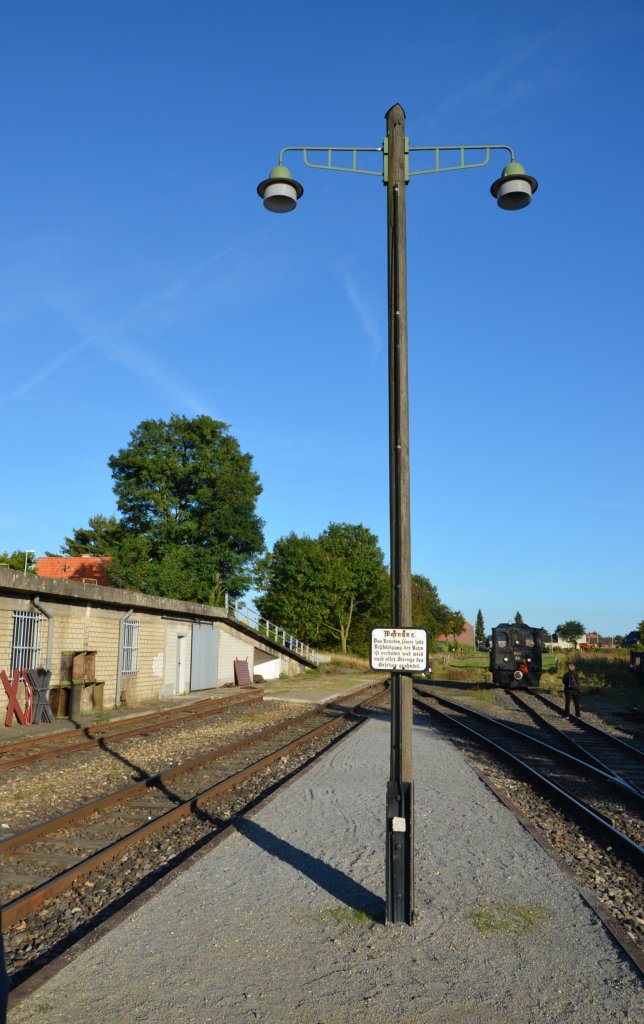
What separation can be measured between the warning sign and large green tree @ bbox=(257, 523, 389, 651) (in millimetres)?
60396

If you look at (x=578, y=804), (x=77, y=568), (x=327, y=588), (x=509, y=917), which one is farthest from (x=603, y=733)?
(x=77, y=568)

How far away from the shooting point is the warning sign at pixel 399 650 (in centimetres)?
579

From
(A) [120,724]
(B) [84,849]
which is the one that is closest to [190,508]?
(A) [120,724]

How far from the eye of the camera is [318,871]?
677 cm

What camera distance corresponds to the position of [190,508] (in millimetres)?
51250

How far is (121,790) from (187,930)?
5284 millimetres

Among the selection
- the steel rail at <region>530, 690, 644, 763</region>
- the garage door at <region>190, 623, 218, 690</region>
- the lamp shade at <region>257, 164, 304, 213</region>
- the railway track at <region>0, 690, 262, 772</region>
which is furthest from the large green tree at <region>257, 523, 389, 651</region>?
the lamp shade at <region>257, 164, 304, 213</region>

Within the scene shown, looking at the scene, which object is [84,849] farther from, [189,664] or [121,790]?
[189,664]

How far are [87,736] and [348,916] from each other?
12200 mm

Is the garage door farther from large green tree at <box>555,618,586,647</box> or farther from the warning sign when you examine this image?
large green tree at <box>555,618,586,647</box>

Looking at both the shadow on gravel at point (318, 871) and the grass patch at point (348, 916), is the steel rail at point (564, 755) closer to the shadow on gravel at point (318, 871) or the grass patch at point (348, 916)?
the shadow on gravel at point (318, 871)

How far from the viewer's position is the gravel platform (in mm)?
4191

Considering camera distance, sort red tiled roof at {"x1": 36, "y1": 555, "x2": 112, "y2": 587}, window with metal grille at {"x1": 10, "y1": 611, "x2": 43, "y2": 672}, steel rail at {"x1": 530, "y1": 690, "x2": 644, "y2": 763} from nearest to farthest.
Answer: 1. steel rail at {"x1": 530, "y1": 690, "x2": 644, "y2": 763}
2. window with metal grille at {"x1": 10, "y1": 611, "x2": 43, "y2": 672}
3. red tiled roof at {"x1": 36, "y1": 555, "x2": 112, "y2": 587}

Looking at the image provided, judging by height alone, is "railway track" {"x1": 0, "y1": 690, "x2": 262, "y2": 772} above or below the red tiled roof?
below
